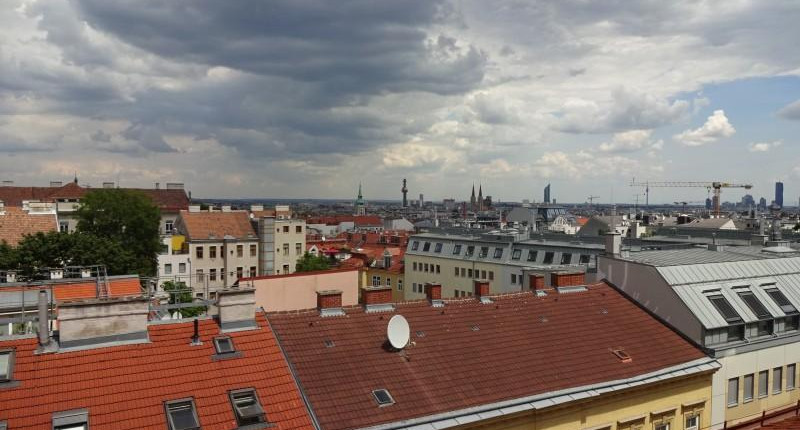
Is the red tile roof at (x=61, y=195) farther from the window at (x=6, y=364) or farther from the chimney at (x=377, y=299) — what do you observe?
the window at (x=6, y=364)

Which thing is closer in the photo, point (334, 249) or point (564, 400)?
point (564, 400)

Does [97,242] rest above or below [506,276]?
above

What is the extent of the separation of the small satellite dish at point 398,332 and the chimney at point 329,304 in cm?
274

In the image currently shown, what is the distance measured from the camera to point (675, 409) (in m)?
24.1

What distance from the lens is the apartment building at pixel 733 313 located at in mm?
26188

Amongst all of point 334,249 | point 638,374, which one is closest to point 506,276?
point 334,249

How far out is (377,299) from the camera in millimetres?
24562

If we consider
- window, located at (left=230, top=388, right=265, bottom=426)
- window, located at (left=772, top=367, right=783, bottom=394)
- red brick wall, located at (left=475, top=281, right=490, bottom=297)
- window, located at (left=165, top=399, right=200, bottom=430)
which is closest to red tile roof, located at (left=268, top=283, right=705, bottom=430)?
red brick wall, located at (left=475, top=281, right=490, bottom=297)

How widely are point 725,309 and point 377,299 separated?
16524 millimetres

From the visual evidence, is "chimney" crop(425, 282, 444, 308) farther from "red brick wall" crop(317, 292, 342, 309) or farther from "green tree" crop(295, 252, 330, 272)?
"green tree" crop(295, 252, 330, 272)

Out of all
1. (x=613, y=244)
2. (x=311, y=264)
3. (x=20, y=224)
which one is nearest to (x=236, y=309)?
(x=613, y=244)

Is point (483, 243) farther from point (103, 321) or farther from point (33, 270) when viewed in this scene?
point (103, 321)

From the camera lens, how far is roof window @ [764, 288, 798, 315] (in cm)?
2904

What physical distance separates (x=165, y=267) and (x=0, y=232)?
61.9ft
